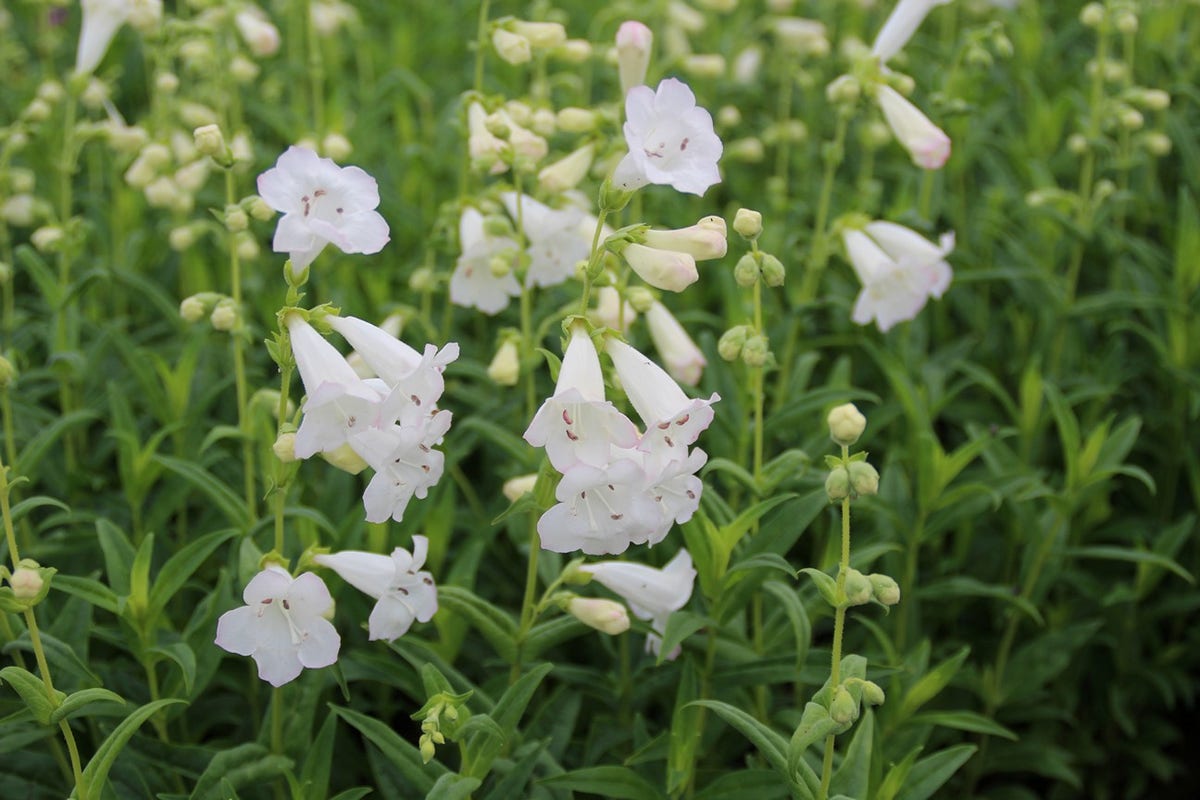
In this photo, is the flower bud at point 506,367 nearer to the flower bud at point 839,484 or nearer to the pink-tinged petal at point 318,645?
the pink-tinged petal at point 318,645

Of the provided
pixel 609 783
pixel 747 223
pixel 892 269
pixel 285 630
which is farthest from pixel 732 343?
pixel 285 630

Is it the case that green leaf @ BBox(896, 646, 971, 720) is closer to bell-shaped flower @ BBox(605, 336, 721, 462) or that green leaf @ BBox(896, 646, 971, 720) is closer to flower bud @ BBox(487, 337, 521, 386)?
bell-shaped flower @ BBox(605, 336, 721, 462)

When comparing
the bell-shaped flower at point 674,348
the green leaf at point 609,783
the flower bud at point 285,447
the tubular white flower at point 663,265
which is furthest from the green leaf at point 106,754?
the bell-shaped flower at point 674,348

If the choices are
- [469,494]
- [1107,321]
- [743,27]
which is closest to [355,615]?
[469,494]

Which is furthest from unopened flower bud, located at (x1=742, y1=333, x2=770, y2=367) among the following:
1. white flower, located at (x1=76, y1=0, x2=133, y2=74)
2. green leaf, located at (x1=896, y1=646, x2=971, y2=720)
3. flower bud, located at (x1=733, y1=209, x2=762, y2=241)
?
white flower, located at (x1=76, y1=0, x2=133, y2=74)

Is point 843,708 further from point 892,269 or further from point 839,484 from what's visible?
point 892,269

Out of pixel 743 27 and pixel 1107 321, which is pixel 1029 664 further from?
pixel 743 27
